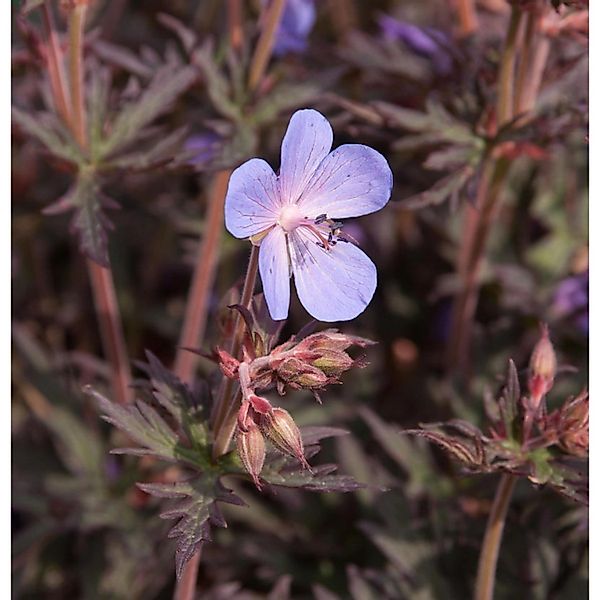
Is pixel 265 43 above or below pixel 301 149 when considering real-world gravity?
above

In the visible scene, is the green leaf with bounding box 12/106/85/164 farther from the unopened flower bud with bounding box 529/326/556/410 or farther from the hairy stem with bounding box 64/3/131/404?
the unopened flower bud with bounding box 529/326/556/410

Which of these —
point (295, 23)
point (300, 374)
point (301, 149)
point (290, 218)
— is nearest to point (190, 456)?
point (300, 374)

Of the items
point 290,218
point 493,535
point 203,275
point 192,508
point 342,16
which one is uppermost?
point 342,16

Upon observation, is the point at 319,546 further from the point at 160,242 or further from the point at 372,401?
the point at 160,242

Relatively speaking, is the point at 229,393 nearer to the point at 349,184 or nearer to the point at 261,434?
the point at 261,434

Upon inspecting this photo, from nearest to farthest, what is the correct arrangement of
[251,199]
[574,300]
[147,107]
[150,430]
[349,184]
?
[251,199]
[349,184]
[150,430]
[147,107]
[574,300]

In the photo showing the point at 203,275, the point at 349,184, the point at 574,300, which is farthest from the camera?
the point at 574,300

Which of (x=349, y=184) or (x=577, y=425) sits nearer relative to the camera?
(x=349, y=184)
